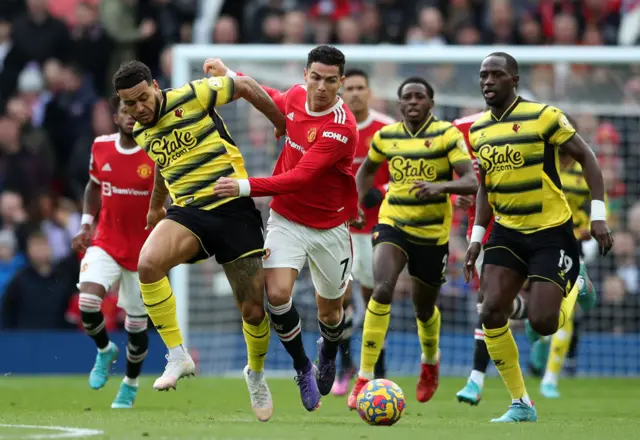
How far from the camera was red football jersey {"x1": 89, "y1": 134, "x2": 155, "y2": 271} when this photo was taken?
11812 millimetres

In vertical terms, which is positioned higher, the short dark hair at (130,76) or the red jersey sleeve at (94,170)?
the short dark hair at (130,76)

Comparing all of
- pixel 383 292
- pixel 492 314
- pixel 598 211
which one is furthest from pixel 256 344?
pixel 598 211

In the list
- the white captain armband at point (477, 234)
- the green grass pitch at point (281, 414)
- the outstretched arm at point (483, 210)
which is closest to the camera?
the green grass pitch at point (281, 414)

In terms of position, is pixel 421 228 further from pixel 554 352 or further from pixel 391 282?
pixel 554 352

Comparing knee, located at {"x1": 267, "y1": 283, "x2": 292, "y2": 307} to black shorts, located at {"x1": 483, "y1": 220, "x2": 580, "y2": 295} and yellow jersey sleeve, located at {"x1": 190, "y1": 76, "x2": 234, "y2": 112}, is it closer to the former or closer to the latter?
yellow jersey sleeve, located at {"x1": 190, "y1": 76, "x2": 234, "y2": 112}

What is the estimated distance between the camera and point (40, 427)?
27.8 feet

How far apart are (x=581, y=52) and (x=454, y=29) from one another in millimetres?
3434

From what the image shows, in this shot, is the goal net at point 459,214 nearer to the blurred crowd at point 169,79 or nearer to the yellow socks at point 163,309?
the blurred crowd at point 169,79

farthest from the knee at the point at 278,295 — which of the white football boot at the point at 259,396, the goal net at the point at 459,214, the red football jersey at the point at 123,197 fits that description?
the goal net at the point at 459,214

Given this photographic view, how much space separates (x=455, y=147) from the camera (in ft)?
37.6

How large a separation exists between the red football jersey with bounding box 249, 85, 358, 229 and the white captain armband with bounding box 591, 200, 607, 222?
1.80 meters

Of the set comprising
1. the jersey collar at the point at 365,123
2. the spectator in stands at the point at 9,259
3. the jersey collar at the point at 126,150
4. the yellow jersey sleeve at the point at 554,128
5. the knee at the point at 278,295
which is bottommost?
the spectator in stands at the point at 9,259

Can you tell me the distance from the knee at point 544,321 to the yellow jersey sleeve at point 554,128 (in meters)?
1.23

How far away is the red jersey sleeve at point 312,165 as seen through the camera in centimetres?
929
